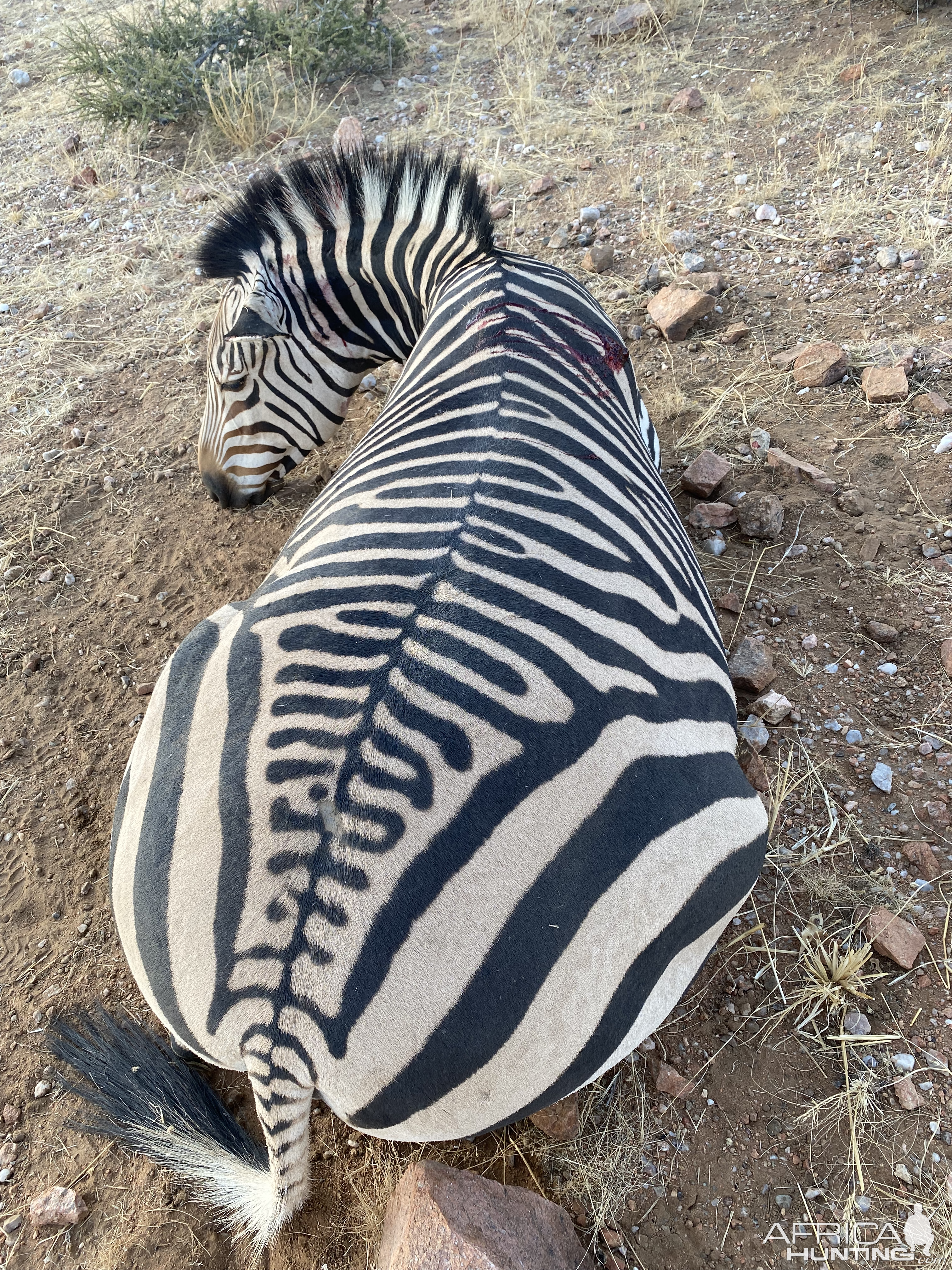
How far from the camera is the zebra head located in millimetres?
2992

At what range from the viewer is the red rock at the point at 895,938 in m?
2.11

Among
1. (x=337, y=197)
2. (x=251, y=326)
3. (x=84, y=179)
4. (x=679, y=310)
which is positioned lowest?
(x=679, y=310)

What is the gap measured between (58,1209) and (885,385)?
168 inches

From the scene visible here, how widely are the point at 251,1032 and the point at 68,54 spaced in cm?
880

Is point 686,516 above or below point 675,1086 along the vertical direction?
above

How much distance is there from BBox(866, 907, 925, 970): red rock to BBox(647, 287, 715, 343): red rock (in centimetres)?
306

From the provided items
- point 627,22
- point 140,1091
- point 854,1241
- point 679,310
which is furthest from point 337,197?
point 627,22

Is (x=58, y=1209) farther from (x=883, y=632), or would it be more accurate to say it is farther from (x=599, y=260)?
(x=599, y=260)

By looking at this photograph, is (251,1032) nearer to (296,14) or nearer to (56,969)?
(56,969)

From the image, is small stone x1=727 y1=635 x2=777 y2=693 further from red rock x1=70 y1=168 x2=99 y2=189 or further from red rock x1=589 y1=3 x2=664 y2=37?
red rock x1=70 y1=168 x2=99 y2=189

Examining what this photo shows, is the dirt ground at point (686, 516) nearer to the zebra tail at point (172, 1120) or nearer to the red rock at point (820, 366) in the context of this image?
the red rock at point (820, 366)

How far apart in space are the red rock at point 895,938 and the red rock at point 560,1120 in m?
0.95

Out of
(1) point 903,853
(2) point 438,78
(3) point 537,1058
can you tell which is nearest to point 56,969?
(3) point 537,1058

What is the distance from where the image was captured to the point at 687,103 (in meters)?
5.39
